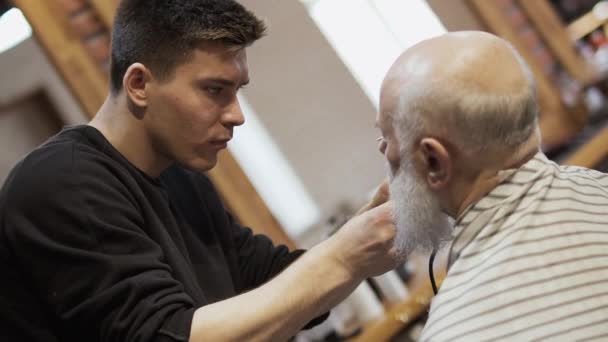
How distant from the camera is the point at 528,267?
40.0 inches

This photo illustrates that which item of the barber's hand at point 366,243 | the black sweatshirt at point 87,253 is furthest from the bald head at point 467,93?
the black sweatshirt at point 87,253

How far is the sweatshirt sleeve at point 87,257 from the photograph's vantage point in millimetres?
1178

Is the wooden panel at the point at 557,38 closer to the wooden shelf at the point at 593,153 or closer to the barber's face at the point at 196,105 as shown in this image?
the wooden shelf at the point at 593,153

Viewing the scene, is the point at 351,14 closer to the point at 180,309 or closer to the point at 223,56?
the point at 223,56

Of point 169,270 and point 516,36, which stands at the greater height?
point 169,270

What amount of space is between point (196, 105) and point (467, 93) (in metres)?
0.64

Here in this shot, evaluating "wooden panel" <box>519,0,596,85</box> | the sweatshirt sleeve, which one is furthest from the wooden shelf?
the sweatshirt sleeve

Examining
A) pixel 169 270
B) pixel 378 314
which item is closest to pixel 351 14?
pixel 378 314

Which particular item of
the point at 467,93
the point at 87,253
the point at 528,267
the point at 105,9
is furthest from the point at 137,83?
the point at 105,9

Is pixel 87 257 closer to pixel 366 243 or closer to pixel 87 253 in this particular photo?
pixel 87 253

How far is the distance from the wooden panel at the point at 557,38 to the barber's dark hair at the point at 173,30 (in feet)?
6.43

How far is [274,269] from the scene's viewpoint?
1745mm

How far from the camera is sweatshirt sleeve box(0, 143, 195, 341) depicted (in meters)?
1.18

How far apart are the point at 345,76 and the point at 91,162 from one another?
181cm
